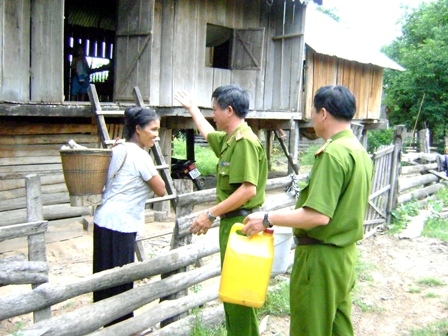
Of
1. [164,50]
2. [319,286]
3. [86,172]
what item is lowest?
[319,286]

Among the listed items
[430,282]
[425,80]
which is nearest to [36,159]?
[430,282]

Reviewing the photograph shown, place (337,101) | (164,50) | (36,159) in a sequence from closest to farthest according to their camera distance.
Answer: (337,101)
(36,159)
(164,50)

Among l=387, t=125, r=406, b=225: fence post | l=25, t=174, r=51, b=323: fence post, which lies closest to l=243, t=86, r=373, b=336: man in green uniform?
l=25, t=174, r=51, b=323: fence post

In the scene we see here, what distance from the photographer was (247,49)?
422 inches

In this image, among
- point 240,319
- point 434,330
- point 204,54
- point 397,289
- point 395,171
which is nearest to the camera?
point 240,319

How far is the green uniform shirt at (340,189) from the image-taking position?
260 centimetres

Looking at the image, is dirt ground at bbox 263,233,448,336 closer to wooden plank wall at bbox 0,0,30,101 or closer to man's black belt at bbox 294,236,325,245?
man's black belt at bbox 294,236,325,245

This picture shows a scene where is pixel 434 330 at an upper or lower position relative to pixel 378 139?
lower

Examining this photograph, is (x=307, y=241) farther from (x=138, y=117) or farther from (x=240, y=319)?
(x=138, y=117)

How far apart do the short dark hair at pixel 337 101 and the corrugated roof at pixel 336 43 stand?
10163 millimetres

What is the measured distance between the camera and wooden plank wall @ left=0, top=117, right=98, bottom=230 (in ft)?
26.1

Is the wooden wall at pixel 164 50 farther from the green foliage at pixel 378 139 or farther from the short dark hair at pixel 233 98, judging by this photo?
the green foliage at pixel 378 139

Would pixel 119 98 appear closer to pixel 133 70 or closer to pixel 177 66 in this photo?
pixel 133 70

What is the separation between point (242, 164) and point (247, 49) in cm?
787
